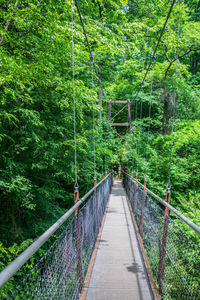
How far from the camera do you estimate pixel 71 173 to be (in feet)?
14.4

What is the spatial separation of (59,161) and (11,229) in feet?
5.12

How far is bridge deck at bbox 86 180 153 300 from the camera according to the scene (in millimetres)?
1929

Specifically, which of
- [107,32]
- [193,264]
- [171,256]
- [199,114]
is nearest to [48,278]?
[193,264]

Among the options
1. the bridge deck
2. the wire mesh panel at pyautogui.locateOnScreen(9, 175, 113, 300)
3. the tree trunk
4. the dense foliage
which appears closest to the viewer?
the wire mesh panel at pyautogui.locateOnScreen(9, 175, 113, 300)

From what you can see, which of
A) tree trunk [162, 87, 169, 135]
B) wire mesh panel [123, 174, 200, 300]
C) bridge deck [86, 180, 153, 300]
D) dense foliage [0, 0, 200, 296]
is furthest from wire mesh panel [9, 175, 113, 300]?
tree trunk [162, 87, 169, 135]

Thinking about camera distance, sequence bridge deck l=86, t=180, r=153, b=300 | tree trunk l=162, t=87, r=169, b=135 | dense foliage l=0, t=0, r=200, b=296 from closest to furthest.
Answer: bridge deck l=86, t=180, r=153, b=300, dense foliage l=0, t=0, r=200, b=296, tree trunk l=162, t=87, r=169, b=135

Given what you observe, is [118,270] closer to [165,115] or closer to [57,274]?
[57,274]

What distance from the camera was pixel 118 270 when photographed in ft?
7.89

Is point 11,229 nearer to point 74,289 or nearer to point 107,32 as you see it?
point 74,289

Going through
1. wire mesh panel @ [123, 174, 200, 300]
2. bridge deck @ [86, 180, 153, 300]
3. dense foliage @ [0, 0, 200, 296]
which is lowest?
bridge deck @ [86, 180, 153, 300]

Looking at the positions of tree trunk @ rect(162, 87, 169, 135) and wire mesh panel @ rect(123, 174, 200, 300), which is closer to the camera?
wire mesh panel @ rect(123, 174, 200, 300)

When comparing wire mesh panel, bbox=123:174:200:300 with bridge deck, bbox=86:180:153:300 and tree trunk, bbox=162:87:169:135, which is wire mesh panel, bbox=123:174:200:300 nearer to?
bridge deck, bbox=86:180:153:300

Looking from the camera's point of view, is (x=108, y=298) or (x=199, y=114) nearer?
Result: (x=108, y=298)

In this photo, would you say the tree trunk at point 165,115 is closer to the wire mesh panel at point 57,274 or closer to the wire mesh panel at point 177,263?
the wire mesh panel at point 177,263
